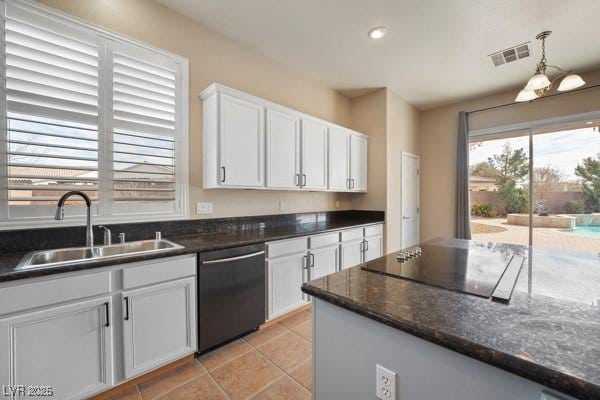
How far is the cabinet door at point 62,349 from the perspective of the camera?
1.27 metres

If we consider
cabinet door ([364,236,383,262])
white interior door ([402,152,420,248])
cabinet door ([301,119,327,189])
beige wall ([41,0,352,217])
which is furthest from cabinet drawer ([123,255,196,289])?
white interior door ([402,152,420,248])

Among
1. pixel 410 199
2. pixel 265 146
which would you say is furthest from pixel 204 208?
pixel 410 199

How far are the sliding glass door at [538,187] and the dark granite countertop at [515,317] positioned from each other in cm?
323

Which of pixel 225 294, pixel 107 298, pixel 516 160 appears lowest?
pixel 225 294

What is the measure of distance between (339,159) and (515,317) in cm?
297

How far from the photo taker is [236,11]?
7.61ft

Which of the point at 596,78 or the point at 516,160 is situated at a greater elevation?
the point at 596,78

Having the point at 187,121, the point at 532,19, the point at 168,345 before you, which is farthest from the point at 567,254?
the point at 187,121

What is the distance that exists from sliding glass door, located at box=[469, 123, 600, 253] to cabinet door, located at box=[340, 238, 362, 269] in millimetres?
2437

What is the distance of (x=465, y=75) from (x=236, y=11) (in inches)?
122

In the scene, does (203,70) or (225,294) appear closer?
(225,294)

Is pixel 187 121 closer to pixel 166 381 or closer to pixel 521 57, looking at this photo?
pixel 166 381

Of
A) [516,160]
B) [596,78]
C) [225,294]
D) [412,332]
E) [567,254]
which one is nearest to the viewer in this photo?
[412,332]

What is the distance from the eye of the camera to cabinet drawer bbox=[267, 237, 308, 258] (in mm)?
2366
